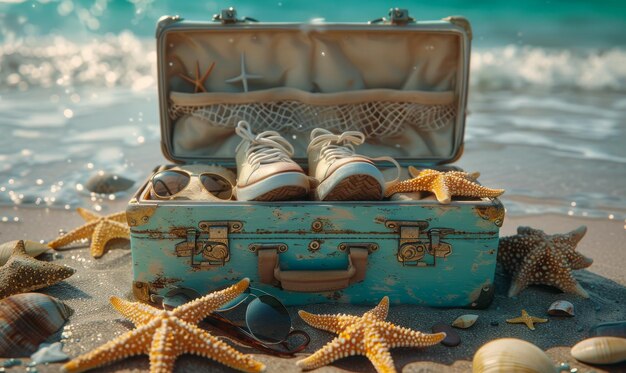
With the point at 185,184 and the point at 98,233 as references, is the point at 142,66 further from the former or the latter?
the point at 185,184

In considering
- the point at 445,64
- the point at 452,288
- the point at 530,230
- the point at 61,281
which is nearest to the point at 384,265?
the point at 452,288

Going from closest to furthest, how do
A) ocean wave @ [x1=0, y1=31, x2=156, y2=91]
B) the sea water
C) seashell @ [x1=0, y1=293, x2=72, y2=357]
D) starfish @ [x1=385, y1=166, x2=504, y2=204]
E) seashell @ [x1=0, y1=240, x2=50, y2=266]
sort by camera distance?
seashell @ [x1=0, y1=293, x2=72, y2=357] → starfish @ [x1=385, y1=166, x2=504, y2=204] → seashell @ [x1=0, y1=240, x2=50, y2=266] → the sea water → ocean wave @ [x1=0, y1=31, x2=156, y2=91]

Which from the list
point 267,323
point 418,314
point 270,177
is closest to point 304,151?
point 270,177

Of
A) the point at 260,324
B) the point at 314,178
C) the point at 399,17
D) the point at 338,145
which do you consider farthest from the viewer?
the point at 399,17

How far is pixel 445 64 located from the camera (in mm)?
4031

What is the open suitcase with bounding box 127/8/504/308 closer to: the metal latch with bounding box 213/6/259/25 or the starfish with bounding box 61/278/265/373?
the metal latch with bounding box 213/6/259/25

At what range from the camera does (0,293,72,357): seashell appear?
2.65 metres

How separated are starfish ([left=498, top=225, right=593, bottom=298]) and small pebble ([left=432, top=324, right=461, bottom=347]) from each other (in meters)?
0.64

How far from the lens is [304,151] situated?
4.10 metres

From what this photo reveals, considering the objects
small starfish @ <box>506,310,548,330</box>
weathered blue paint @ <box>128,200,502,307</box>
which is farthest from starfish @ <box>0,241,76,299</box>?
small starfish @ <box>506,310,548,330</box>

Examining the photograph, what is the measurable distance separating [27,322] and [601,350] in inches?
108

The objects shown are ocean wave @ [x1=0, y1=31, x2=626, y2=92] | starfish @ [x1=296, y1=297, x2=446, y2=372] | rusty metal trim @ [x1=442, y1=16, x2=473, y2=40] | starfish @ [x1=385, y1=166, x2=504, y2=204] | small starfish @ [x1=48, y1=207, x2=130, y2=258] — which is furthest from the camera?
ocean wave @ [x1=0, y1=31, x2=626, y2=92]

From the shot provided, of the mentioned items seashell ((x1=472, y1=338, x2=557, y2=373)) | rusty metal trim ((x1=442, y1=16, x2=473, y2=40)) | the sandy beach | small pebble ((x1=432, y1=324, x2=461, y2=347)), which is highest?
rusty metal trim ((x1=442, y1=16, x2=473, y2=40))

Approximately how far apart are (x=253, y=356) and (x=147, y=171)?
373 centimetres
